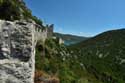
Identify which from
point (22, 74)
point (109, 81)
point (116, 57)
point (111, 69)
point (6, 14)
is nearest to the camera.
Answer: point (22, 74)

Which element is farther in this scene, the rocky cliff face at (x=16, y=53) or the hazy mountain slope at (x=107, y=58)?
the hazy mountain slope at (x=107, y=58)

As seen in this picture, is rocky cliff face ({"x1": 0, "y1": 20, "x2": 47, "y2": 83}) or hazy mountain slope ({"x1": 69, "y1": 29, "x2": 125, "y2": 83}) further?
hazy mountain slope ({"x1": 69, "y1": 29, "x2": 125, "y2": 83})

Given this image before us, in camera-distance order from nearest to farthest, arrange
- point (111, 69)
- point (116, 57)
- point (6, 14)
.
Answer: point (6, 14) → point (111, 69) → point (116, 57)

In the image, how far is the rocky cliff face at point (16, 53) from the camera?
19.8ft

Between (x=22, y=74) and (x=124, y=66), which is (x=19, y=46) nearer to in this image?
(x=22, y=74)

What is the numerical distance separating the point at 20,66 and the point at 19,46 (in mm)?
416

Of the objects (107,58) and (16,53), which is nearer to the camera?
(16,53)

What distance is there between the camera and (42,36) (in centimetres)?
5203

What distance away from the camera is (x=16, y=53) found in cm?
609

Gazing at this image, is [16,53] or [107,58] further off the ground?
[107,58]

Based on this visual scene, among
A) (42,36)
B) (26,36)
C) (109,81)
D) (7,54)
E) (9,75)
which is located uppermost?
(42,36)

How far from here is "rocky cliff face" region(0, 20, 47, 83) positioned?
19.8 feet

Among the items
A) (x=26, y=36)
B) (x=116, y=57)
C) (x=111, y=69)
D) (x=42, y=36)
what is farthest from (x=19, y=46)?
(x=116, y=57)

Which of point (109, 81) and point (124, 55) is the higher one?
point (124, 55)
